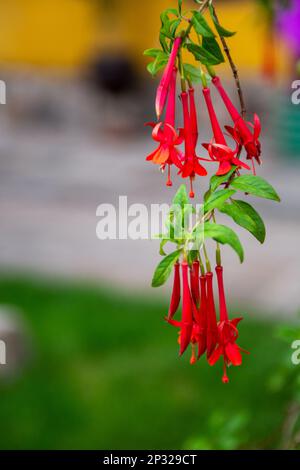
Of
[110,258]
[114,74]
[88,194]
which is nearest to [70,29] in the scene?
[114,74]

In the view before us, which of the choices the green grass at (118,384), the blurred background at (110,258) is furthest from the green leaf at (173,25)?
the green grass at (118,384)

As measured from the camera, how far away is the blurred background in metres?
2.67

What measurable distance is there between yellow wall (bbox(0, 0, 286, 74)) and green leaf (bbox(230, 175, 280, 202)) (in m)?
6.73

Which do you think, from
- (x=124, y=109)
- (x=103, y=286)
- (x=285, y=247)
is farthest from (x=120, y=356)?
(x=124, y=109)

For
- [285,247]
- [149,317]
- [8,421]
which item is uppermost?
[285,247]

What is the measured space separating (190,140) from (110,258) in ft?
12.2

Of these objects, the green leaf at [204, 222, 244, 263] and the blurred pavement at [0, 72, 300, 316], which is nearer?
the green leaf at [204, 222, 244, 263]

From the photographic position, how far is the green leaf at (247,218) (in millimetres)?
795

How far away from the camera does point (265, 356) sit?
304 centimetres

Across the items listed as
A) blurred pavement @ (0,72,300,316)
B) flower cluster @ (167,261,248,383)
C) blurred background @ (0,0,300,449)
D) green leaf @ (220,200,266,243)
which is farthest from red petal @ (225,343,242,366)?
blurred pavement @ (0,72,300,316)

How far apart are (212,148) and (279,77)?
20.3 ft

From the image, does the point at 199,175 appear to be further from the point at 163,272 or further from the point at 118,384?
the point at 118,384

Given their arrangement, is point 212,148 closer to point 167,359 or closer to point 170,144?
point 170,144

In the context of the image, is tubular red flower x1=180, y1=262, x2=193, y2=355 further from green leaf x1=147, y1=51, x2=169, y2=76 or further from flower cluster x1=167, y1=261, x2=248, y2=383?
green leaf x1=147, y1=51, x2=169, y2=76
